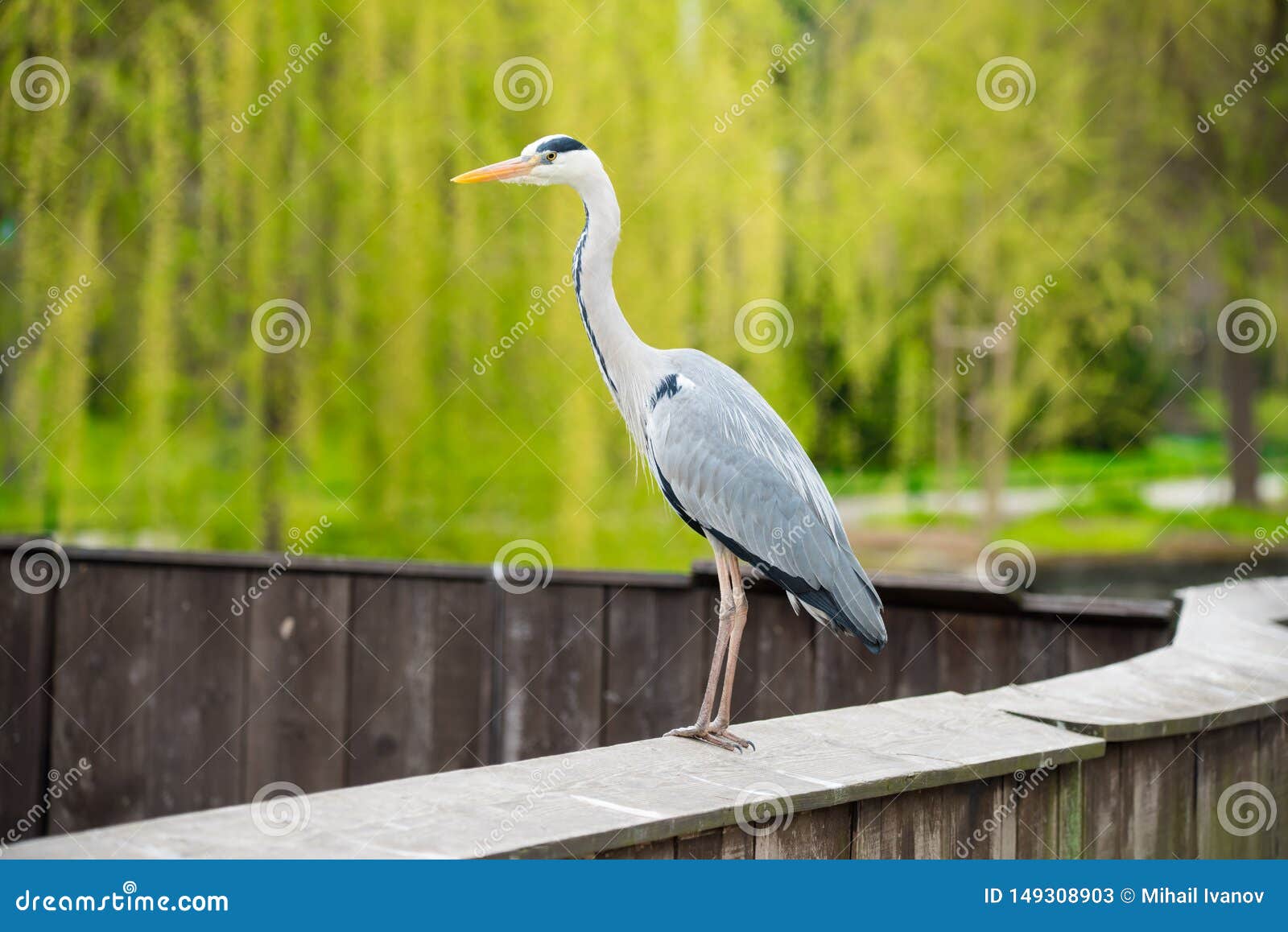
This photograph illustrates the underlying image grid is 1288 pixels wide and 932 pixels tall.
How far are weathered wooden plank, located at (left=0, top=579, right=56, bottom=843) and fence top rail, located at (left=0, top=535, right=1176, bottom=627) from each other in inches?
9.8

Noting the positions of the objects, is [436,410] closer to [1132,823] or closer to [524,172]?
[524,172]

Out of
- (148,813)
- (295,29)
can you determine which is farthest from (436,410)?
(148,813)

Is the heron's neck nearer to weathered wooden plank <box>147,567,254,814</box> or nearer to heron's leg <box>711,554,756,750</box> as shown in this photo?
heron's leg <box>711,554,756,750</box>

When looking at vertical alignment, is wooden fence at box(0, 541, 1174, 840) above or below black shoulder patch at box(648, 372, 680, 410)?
below

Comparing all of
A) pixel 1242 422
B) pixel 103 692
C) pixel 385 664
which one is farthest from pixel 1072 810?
pixel 1242 422

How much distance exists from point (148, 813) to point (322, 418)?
3.52m

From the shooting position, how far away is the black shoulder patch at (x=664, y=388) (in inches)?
122

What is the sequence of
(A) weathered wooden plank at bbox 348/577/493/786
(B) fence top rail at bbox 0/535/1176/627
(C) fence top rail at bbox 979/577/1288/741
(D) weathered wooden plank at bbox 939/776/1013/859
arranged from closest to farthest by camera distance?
(D) weathered wooden plank at bbox 939/776/1013/859 → (C) fence top rail at bbox 979/577/1288/741 → (B) fence top rail at bbox 0/535/1176/627 → (A) weathered wooden plank at bbox 348/577/493/786

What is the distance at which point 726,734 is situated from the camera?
8.52 ft

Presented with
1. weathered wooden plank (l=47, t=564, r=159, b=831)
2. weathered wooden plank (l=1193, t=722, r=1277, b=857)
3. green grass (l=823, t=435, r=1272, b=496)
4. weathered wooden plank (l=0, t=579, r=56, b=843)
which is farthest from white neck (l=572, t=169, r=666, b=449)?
green grass (l=823, t=435, r=1272, b=496)

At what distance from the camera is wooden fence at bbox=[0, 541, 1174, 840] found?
390 cm

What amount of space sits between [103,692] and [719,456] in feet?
9.93

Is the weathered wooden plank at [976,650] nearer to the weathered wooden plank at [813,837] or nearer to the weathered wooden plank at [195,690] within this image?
the weathered wooden plank at [813,837]

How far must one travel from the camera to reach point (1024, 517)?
18453 mm
